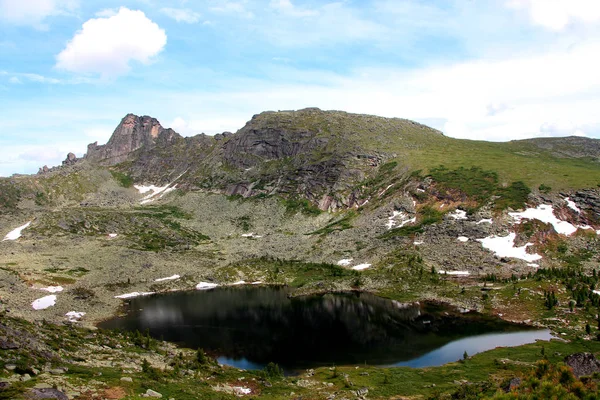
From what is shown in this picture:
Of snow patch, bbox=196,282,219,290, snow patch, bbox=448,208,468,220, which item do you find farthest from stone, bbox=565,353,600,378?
snow patch, bbox=448,208,468,220

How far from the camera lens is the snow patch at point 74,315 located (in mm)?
82600

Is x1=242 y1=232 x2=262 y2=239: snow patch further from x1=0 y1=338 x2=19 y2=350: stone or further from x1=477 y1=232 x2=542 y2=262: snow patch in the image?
x1=0 y1=338 x2=19 y2=350: stone

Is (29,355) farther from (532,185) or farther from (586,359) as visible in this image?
(532,185)

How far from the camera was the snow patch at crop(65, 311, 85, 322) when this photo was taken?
271ft

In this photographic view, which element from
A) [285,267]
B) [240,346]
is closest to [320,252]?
[285,267]

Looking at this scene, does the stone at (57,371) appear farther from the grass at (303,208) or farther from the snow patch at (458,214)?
the grass at (303,208)

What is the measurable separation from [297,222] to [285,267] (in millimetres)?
52006

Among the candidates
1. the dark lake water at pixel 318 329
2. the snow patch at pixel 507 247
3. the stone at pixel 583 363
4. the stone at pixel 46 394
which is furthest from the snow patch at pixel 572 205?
the stone at pixel 46 394

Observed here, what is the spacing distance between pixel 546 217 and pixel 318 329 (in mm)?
83413

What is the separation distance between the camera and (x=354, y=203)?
596ft

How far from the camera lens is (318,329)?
78.1 metres

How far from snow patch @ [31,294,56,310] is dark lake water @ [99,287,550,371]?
15.3 metres

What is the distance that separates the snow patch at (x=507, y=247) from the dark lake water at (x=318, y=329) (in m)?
35.0

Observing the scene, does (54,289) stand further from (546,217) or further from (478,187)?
(546,217)
